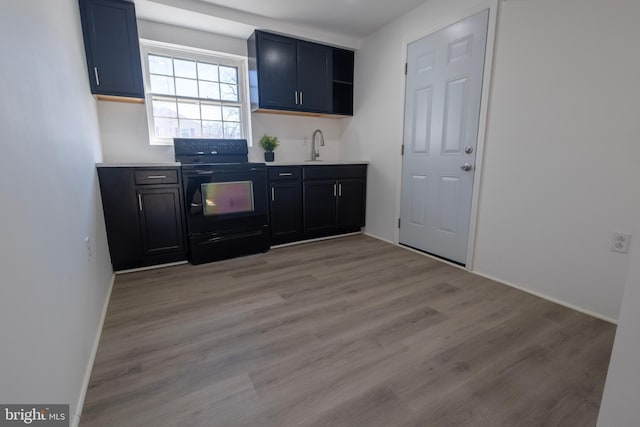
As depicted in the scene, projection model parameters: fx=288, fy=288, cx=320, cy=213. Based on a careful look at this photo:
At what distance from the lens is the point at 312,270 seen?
103 inches

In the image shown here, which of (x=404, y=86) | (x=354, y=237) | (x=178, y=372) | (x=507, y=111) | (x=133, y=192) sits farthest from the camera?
(x=354, y=237)

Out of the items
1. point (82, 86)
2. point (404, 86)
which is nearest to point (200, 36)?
point (82, 86)

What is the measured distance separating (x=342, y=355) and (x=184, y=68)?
326cm

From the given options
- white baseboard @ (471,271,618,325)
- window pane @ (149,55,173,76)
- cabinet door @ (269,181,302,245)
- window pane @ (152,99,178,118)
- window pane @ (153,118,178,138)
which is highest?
window pane @ (149,55,173,76)

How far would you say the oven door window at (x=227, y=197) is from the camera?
2785 mm

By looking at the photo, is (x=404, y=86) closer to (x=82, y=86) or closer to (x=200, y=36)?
(x=200, y=36)

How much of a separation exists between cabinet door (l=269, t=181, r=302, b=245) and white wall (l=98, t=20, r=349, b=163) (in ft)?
2.17

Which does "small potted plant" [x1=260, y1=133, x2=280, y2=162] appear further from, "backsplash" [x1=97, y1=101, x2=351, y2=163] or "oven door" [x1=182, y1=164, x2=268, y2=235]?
"oven door" [x1=182, y1=164, x2=268, y2=235]

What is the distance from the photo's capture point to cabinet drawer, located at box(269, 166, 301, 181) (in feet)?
Answer: 10.3

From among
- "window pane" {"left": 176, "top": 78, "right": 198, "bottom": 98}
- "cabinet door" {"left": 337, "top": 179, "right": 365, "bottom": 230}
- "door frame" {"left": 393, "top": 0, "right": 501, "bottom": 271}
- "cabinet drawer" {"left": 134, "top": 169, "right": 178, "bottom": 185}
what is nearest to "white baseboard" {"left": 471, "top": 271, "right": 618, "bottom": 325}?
"door frame" {"left": 393, "top": 0, "right": 501, "bottom": 271}

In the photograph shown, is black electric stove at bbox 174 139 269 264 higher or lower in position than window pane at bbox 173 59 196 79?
lower

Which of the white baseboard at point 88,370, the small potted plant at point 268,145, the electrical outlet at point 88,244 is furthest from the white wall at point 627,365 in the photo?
the small potted plant at point 268,145

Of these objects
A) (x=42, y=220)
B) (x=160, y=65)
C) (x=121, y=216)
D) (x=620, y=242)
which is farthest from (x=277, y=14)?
(x=620, y=242)

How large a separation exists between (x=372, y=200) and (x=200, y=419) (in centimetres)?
300
